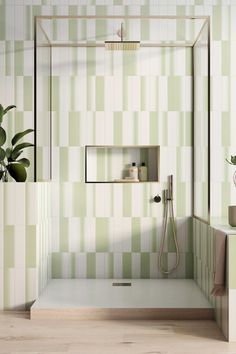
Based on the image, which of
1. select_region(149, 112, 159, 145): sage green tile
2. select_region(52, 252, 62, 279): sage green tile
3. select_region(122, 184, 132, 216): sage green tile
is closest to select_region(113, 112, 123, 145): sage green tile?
select_region(149, 112, 159, 145): sage green tile

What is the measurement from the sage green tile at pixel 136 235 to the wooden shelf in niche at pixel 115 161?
15.7 inches

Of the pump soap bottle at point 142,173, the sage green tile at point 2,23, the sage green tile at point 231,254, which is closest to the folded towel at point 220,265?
the sage green tile at point 231,254

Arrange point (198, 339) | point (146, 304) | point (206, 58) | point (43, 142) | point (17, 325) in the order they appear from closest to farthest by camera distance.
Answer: point (198, 339)
point (17, 325)
point (146, 304)
point (206, 58)
point (43, 142)

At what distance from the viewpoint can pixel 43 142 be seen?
14.6ft

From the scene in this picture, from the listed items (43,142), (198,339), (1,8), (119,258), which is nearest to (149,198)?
(119,258)

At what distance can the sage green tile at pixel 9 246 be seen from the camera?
3746 millimetres

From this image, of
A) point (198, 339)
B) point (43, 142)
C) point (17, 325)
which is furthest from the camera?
point (43, 142)

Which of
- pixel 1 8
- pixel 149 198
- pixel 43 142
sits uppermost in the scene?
pixel 1 8

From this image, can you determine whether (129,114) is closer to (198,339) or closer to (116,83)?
(116,83)

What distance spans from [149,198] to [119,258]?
1.95 feet

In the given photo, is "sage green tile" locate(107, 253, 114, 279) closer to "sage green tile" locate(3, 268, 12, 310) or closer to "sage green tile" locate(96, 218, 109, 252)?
"sage green tile" locate(96, 218, 109, 252)

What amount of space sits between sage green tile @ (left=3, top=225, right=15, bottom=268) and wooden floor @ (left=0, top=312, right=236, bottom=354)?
39 centimetres

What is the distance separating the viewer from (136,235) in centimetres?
463

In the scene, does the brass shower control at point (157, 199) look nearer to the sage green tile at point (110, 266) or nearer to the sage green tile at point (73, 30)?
the sage green tile at point (110, 266)
